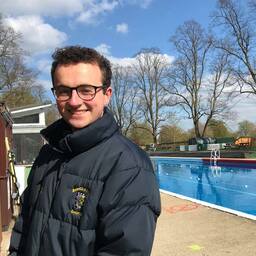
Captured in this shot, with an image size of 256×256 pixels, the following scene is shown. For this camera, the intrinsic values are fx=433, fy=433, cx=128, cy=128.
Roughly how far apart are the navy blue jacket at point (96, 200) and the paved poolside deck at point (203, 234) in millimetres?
4375

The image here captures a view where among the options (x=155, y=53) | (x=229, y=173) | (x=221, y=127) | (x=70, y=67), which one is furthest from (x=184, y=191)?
(x=155, y=53)

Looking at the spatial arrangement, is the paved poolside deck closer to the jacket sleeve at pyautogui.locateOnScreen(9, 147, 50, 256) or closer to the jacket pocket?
the jacket sleeve at pyautogui.locateOnScreen(9, 147, 50, 256)

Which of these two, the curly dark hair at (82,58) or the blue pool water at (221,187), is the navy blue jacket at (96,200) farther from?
the blue pool water at (221,187)

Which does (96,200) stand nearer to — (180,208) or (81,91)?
(81,91)

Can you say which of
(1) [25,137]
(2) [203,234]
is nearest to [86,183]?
(2) [203,234]

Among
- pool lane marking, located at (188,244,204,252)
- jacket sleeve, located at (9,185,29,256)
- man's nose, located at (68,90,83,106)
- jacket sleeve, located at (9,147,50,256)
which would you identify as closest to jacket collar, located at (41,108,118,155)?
man's nose, located at (68,90,83,106)

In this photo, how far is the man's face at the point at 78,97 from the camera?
1.79 metres

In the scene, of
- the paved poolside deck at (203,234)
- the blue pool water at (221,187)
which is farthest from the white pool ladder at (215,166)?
the paved poolside deck at (203,234)

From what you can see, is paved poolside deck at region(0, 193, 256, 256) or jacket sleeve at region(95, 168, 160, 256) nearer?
jacket sleeve at region(95, 168, 160, 256)

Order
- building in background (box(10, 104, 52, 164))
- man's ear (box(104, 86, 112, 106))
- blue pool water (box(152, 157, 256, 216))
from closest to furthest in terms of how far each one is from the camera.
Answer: man's ear (box(104, 86, 112, 106))
blue pool water (box(152, 157, 256, 216))
building in background (box(10, 104, 52, 164))

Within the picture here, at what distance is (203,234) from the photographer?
22.2 ft

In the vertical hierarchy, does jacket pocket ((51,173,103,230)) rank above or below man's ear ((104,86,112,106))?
below

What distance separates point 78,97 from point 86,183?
0.37 metres

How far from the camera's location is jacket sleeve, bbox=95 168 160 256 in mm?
1509
